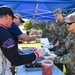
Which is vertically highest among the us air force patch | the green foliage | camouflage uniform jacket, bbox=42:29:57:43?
the us air force patch

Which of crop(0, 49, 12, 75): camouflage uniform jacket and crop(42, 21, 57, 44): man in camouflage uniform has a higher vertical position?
crop(0, 49, 12, 75): camouflage uniform jacket

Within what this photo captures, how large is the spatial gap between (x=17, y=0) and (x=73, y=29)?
1.29 meters

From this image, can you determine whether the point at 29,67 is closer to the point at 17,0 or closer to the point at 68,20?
the point at 68,20

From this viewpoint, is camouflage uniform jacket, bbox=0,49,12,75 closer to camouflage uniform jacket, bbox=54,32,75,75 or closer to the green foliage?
camouflage uniform jacket, bbox=54,32,75,75

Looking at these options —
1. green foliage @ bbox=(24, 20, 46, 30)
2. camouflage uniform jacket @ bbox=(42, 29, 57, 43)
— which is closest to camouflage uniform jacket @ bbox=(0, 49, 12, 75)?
camouflage uniform jacket @ bbox=(42, 29, 57, 43)

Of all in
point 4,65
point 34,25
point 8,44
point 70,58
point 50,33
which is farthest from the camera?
point 34,25

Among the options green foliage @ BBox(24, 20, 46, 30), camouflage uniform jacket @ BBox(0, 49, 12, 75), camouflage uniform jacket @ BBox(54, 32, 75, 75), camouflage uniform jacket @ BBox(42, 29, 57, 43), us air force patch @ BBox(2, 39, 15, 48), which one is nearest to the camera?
us air force patch @ BBox(2, 39, 15, 48)

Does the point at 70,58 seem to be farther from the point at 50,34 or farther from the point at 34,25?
the point at 34,25

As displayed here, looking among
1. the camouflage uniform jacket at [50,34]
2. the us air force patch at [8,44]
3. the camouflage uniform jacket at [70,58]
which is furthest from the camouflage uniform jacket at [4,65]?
the camouflage uniform jacket at [50,34]

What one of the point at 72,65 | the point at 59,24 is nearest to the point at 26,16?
the point at 59,24

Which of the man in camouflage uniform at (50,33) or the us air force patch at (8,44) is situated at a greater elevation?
the us air force patch at (8,44)

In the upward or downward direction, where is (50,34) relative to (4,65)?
downward

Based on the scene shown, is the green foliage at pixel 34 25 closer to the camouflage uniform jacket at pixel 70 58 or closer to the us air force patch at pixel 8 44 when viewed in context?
the camouflage uniform jacket at pixel 70 58

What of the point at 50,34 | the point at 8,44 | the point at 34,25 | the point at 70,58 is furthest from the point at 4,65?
the point at 34,25
